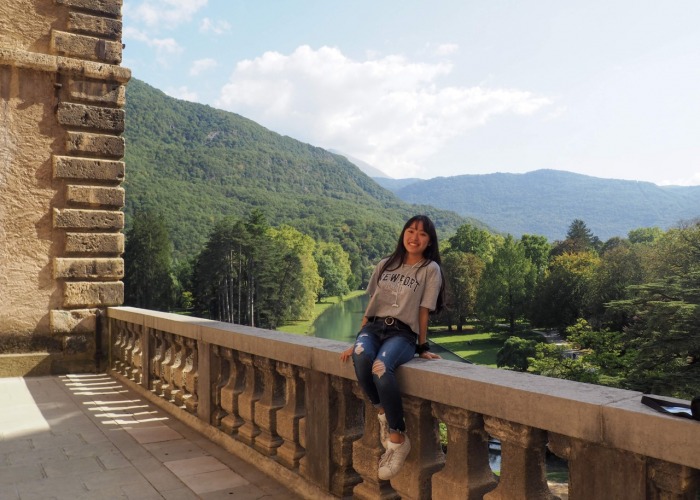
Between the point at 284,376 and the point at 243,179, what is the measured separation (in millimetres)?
166744

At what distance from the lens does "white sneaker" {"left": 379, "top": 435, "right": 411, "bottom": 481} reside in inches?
114

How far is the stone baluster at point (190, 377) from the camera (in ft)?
18.9

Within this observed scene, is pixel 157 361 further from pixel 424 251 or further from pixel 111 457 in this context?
pixel 424 251

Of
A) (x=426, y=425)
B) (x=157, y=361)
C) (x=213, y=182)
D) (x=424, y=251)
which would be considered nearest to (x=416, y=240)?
(x=424, y=251)

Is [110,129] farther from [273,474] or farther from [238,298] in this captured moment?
[238,298]

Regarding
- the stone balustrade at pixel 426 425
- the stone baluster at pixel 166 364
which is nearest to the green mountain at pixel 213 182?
the stone baluster at pixel 166 364

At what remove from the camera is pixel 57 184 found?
9211 millimetres

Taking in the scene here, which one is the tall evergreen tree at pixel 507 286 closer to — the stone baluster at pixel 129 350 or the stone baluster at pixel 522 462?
the stone baluster at pixel 129 350

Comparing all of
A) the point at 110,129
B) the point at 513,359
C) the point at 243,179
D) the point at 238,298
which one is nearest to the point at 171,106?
the point at 243,179

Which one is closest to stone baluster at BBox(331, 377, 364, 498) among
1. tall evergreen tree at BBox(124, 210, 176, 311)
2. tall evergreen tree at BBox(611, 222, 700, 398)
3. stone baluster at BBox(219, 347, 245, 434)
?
stone baluster at BBox(219, 347, 245, 434)

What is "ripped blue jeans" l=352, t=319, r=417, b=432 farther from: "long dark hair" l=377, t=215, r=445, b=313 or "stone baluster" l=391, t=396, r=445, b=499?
"long dark hair" l=377, t=215, r=445, b=313

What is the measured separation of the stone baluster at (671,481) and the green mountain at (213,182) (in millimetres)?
104563

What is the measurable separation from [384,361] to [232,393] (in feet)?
7.65

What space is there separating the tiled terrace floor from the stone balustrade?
20 cm
